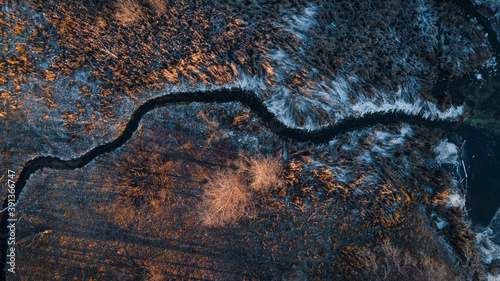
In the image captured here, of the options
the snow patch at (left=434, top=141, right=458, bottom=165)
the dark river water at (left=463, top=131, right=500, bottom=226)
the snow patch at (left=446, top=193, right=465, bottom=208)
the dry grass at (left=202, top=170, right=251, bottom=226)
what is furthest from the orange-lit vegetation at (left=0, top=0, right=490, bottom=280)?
the dark river water at (left=463, top=131, right=500, bottom=226)

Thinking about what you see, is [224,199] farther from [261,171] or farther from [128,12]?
[128,12]

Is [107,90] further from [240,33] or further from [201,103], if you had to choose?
[240,33]

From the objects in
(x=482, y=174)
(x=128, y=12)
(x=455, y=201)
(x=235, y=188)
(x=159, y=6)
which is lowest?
(x=235, y=188)

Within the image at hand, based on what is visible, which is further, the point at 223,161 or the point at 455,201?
the point at 455,201

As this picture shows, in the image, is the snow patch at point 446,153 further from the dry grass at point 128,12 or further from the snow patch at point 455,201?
the dry grass at point 128,12

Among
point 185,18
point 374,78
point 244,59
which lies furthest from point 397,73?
point 185,18

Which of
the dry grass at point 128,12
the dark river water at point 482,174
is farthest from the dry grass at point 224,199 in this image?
the dark river water at point 482,174

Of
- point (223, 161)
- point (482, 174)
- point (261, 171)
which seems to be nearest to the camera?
point (261, 171)

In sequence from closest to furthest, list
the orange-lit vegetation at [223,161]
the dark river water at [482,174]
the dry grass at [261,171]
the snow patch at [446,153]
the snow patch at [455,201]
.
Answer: the orange-lit vegetation at [223,161] → the dry grass at [261,171] → the snow patch at [455,201] → the snow patch at [446,153] → the dark river water at [482,174]

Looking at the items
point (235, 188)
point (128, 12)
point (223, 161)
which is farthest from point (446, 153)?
point (128, 12)
